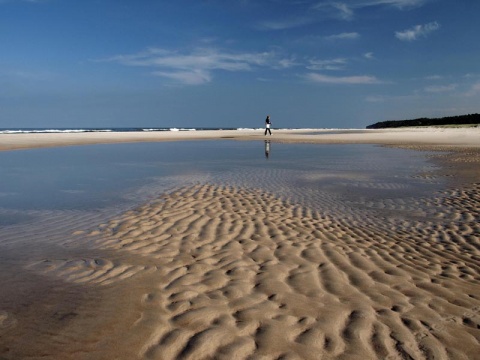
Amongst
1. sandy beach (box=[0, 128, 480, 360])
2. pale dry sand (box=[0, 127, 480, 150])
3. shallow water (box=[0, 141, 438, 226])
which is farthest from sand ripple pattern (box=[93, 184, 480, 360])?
pale dry sand (box=[0, 127, 480, 150])

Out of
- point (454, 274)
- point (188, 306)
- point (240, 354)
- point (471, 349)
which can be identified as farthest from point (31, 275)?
point (454, 274)

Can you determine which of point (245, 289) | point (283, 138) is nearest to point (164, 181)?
point (245, 289)

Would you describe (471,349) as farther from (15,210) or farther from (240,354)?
(15,210)

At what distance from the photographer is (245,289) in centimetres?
479

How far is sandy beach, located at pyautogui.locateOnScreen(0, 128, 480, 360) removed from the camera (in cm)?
354

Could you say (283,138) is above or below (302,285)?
above

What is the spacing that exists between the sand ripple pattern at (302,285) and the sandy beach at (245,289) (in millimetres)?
18

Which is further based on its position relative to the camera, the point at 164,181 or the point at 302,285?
the point at 164,181

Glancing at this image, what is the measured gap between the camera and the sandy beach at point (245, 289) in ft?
11.6

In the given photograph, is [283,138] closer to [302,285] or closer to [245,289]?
[302,285]

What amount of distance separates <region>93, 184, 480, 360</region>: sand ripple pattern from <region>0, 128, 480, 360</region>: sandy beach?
18mm

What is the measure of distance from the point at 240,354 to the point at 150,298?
159 cm

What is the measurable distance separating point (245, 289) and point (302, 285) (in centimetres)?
78

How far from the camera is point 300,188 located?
12484 millimetres
